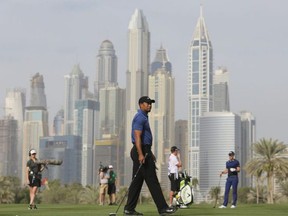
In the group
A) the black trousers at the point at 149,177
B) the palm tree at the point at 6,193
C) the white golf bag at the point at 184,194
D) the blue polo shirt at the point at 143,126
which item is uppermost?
→ the blue polo shirt at the point at 143,126

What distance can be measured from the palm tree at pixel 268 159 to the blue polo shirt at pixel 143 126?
57730 millimetres

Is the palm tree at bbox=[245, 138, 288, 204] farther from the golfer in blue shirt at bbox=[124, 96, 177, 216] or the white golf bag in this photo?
the golfer in blue shirt at bbox=[124, 96, 177, 216]

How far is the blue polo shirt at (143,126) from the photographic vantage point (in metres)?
16.1

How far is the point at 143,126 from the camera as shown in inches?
Answer: 636

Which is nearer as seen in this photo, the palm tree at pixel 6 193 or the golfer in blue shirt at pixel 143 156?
the golfer in blue shirt at pixel 143 156

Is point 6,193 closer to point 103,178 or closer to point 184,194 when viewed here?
point 103,178

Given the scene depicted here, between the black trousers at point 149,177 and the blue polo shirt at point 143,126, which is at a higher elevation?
the blue polo shirt at point 143,126

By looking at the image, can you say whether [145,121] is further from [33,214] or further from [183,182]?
[183,182]

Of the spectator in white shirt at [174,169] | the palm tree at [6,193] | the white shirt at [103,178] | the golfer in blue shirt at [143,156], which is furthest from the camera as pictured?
the palm tree at [6,193]

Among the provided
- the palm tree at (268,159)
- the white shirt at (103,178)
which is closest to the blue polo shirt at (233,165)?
the white shirt at (103,178)

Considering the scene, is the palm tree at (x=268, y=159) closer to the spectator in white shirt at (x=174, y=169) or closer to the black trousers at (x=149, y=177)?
the spectator in white shirt at (x=174, y=169)

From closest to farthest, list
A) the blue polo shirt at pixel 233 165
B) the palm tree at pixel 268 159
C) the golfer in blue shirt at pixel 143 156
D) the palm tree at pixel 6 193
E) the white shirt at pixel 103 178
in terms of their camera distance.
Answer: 1. the golfer in blue shirt at pixel 143 156
2. the blue polo shirt at pixel 233 165
3. the white shirt at pixel 103 178
4. the palm tree at pixel 268 159
5. the palm tree at pixel 6 193

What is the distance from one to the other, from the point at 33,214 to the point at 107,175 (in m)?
12.3

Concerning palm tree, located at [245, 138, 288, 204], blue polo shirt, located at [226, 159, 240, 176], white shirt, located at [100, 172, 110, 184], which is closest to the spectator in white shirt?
blue polo shirt, located at [226, 159, 240, 176]
